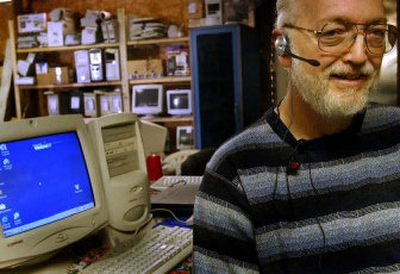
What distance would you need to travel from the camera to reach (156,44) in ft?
19.0

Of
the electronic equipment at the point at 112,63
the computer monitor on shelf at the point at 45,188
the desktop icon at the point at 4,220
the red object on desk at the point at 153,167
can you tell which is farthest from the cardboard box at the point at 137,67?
the desktop icon at the point at 4,220

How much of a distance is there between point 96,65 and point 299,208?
494 cm

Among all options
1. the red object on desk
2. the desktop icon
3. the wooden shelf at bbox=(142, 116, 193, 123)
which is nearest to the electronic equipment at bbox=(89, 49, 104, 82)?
the wooden shelf at bbox=(142, 116, 193, 123)

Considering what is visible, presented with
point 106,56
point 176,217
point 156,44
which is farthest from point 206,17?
point 176,217

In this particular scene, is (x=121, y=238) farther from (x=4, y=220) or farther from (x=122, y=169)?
(x=4, y=220)

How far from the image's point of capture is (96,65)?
225 inches

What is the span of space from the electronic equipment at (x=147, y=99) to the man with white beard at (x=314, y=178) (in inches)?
174

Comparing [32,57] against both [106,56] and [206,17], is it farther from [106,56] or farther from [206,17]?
[206,17]

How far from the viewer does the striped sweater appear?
1.09 meters

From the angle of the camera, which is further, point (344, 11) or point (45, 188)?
point (45, 188)

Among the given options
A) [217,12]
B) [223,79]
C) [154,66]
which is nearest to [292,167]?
[223,79]

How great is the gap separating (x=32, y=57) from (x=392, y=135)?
5668mm

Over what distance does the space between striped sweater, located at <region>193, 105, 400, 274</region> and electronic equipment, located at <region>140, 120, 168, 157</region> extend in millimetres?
1722

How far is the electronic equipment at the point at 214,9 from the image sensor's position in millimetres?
5242
